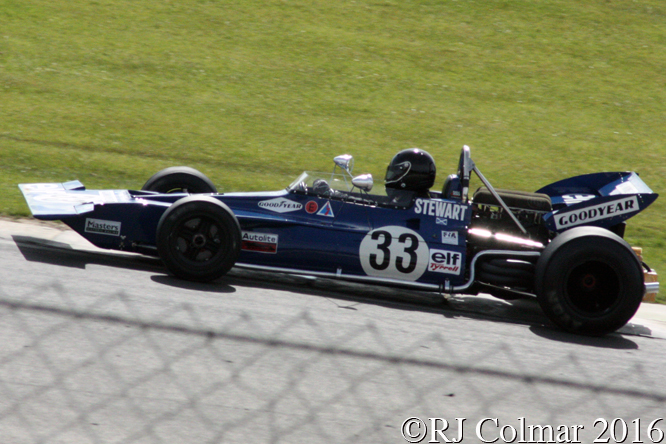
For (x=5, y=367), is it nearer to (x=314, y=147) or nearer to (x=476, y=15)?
(x=314, y=147)

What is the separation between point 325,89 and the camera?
15766 millimetres

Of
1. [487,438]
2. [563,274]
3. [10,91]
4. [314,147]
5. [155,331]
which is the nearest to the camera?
[487,438]

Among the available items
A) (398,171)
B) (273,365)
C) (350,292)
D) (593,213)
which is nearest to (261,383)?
(273,365)

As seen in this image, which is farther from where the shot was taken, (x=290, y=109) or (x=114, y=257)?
(x=290, y=109)

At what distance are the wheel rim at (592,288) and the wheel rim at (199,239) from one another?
3153 millimetres

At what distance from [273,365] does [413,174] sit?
3.20m

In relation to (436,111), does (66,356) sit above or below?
below

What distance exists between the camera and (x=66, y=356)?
483 centimetres

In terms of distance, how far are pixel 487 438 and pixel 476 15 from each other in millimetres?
17368

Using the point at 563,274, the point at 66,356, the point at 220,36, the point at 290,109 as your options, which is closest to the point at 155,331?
the point at 66,356

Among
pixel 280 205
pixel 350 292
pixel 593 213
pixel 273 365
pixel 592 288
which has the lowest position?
pixel 350 292

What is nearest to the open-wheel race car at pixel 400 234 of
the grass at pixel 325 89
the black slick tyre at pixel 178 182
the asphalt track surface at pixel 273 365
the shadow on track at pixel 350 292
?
the shadow on track at pixel 350 292

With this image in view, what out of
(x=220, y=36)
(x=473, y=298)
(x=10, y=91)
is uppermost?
(x=220, y=36)

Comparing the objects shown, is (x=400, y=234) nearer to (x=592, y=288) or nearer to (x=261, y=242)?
(x=261, y=242)
